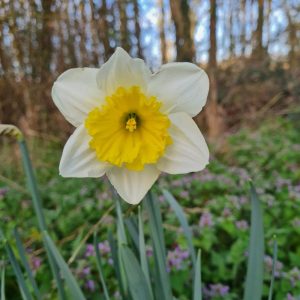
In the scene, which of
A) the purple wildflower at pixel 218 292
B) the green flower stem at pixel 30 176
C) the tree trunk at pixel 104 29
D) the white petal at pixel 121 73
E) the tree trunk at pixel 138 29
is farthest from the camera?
the tree trunk at pixel 138 29

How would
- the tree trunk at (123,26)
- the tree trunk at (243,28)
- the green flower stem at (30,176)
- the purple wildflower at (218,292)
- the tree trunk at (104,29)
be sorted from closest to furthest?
the green flower stem at (30,176)
the purple wildflower at (218,292)
the tree trunk at (104,29)
the tree trunk at (123,26)
the tree trunk at (243,28)

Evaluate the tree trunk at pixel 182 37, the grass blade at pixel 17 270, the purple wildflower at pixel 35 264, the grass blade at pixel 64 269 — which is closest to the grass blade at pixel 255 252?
the grass blade at pixel 64 269

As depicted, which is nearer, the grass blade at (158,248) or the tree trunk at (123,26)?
the grass blade at (158,248)

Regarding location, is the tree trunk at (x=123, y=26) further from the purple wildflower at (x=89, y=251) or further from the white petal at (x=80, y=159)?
the white petal at (x=80, y=159)

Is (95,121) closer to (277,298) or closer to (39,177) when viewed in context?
(277,298)

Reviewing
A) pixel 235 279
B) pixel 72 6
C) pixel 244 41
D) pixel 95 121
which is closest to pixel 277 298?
pixel 235 279

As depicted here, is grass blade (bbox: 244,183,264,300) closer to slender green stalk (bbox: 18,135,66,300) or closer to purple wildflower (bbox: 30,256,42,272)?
slender green stalk (bbox: 18,135,66,300)

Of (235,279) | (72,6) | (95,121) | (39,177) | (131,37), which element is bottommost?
(235,279)
